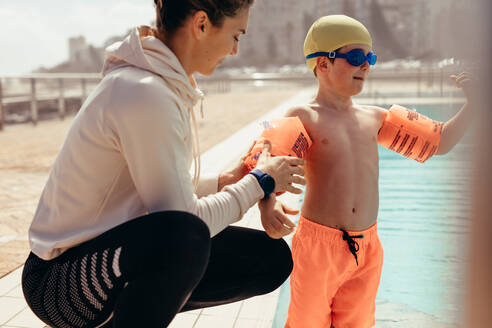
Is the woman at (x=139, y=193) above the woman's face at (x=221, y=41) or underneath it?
underneath

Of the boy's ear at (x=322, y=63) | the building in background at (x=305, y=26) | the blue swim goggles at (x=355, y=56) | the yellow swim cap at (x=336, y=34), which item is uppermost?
the building in background at (x=305, y=26)

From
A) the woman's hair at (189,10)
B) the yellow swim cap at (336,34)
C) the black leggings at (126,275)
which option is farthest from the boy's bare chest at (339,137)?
the black leggings at (126,275)

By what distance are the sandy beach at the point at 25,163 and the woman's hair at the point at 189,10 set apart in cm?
222

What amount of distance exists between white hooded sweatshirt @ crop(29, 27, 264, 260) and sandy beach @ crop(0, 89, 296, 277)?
6.20 ft

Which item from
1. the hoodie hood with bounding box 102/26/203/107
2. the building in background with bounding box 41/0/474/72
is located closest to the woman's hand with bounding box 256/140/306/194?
the hoodie hood with bounding box 102/26/203/107

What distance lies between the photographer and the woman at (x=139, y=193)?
142 centimetres

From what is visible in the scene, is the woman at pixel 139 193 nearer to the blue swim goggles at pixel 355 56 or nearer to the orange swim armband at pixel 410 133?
the blue swim goggles at pixel 355 56

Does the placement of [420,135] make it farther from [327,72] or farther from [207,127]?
[207,127]

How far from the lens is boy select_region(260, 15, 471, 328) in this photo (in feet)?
7.09

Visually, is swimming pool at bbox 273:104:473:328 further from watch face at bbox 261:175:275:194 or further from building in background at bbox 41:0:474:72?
building in background at bbox 41:0:474:72

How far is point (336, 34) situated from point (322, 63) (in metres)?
0.14

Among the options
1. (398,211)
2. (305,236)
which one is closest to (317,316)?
(305,236)

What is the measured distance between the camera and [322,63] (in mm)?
2277

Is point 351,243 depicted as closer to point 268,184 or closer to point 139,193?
point 268,184
